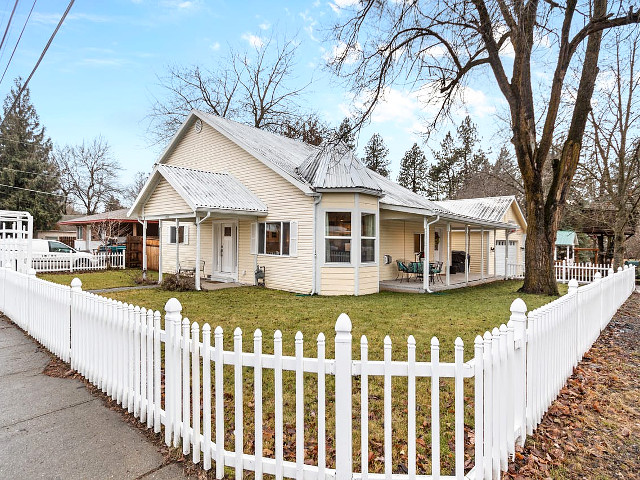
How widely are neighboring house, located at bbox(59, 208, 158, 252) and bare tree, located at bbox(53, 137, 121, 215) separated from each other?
8.78 metres

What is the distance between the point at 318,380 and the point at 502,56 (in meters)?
13.5

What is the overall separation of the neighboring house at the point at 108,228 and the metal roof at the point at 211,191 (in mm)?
12783

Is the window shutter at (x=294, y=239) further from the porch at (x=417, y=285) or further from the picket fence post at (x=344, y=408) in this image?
the picket fence post at (x=344, y=408)

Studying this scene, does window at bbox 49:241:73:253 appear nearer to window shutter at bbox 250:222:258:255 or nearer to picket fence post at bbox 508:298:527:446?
window shutter at bbox 250:222:258:255

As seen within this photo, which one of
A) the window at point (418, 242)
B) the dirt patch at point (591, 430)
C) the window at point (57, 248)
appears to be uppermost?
the window at point (418, 242)

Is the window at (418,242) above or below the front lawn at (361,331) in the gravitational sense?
above

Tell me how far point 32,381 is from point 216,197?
8.39m

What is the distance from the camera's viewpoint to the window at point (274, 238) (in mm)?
12641

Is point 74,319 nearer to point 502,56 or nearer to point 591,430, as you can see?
point 591,430

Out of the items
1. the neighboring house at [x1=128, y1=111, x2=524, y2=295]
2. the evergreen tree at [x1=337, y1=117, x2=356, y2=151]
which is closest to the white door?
the neighboring house at [x1=128, y1=111, x2=524, y2=295]

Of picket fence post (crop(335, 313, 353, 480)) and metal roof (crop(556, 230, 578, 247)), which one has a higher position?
metal roof (crop(556, 230, 578, 247))

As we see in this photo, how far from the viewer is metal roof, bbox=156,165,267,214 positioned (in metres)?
11.7

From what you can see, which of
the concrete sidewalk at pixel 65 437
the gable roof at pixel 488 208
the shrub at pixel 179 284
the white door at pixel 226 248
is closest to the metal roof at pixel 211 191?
the white door at pixel 226 248

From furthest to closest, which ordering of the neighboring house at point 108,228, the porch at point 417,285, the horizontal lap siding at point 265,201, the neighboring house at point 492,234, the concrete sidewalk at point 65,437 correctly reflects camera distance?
the neighboring house at point 108,228 → the neighboring house at point 492,234 → the porch at point 417,285 → the horizontal lap siding at point 265,201 → the concrete sidewalk at point 65,437
